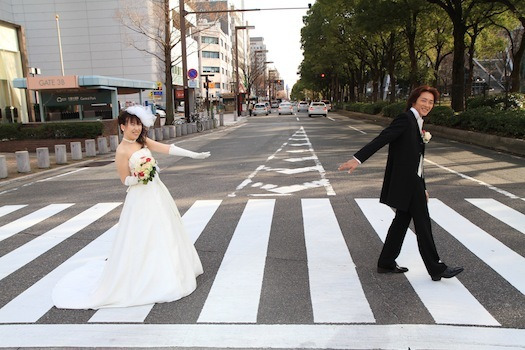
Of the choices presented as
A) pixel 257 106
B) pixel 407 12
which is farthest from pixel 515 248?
pixel 257 106

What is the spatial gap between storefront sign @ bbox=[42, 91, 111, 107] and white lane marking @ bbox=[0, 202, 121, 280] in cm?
1524

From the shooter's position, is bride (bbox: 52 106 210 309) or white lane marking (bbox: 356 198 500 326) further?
bride (bbox: 52 106 210 309)

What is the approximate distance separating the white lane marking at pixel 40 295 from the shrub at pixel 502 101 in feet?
58.0

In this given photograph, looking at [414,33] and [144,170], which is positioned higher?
[414,33]

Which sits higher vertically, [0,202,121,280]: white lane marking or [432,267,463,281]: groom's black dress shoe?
[432,267,463,281]: groom's black dress shoe

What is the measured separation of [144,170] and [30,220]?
438 centimetres

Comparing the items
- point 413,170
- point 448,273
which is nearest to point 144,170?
point 413,170

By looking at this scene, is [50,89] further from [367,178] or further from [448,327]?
[448,327]

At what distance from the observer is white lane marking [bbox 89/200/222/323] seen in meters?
3.76

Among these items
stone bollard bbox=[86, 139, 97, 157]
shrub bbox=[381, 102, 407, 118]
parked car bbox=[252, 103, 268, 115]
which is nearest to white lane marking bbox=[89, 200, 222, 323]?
stone bollard bbox=[86, 139, 97, 157]

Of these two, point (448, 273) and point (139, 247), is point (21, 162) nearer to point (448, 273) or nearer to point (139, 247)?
point (139, 247)

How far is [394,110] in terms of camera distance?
2834 cm

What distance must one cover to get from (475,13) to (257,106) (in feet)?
106

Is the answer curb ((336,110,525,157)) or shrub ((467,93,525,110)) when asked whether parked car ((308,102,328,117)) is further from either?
curb ((336,110,525,157))
